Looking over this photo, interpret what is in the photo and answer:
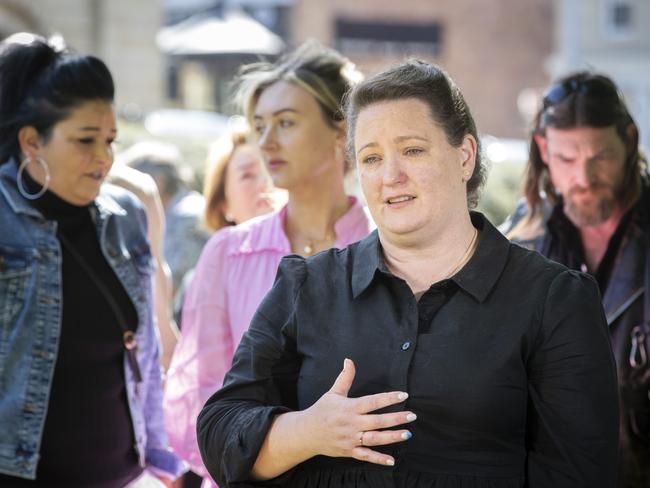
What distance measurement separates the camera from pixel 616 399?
80.7 inches

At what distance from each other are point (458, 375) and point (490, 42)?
30.7 metres

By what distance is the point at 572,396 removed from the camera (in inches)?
79.0

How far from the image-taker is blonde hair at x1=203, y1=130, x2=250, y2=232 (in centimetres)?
483

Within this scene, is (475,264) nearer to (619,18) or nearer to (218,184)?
(218,184)

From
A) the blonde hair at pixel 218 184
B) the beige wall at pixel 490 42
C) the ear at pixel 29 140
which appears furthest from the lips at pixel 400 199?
the beige wall at pixel 490 42

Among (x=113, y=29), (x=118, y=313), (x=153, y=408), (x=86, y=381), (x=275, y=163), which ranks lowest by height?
(x=153, y=408)

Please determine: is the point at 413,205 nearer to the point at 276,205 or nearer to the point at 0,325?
the point at 0,325

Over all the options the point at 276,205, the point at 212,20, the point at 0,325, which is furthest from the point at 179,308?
the point at 212,20

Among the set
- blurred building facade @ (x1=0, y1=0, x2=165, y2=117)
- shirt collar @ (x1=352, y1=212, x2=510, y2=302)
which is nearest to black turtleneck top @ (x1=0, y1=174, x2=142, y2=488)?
shirt collar @ (x1=352, y1=212, x2=510, y2=302)

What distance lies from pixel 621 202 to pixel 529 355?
1.77 meters

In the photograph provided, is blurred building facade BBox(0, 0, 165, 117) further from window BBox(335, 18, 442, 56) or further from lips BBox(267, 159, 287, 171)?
window BBox(335, 18, 442, 56)

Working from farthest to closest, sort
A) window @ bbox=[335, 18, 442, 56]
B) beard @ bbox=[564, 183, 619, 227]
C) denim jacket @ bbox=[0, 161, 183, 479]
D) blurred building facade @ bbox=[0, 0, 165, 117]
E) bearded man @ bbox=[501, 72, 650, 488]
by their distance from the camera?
window @ bbox=[335, 18, 442, 56] → blurred building facade @ bbox=[0, 0, 165, 117] → beard @ bbox=[564, 183, 619, 227] → bearded man @ bbox=[501, 72, 650, 488] → denim jacket @ bbox=[0, 161, 183, 479]

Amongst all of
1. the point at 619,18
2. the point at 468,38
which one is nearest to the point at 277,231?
the point at 619,18

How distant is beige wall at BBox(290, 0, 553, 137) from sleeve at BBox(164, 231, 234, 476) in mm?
28088
